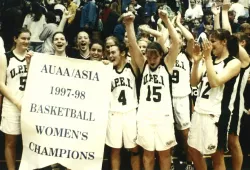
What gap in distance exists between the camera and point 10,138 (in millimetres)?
5621

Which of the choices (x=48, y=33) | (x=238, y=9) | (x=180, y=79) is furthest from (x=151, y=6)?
(x=180, y=79)

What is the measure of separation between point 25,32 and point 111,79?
1173mm

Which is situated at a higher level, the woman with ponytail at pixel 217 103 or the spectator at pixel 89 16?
the spectator at pixel 89 16

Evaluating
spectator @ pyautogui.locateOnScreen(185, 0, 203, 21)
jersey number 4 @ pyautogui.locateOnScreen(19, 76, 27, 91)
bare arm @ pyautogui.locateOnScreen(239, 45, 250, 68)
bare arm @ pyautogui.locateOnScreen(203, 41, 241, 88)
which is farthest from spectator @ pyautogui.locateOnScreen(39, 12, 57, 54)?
spectator @ pyautogui.locateOnScreen(185, 0, 203, 21)

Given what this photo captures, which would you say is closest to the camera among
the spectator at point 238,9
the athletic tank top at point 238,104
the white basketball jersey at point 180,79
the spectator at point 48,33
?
the athletic tank top at point 238,104

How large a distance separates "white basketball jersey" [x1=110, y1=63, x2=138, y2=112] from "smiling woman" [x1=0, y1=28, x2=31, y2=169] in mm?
1014

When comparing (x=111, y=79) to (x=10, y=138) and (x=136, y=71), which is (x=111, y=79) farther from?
(x=10, y=138)

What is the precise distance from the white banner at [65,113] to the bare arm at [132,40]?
1.11 feet

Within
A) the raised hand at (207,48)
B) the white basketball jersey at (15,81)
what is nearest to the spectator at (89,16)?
the white basketball jersey at (15,81)

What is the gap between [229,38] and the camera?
5.25m

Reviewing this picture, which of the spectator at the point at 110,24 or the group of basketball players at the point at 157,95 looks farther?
the spectator at the point at 110,24

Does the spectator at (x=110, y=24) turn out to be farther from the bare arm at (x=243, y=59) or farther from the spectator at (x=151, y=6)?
the bare arm at (x=243, y=59)

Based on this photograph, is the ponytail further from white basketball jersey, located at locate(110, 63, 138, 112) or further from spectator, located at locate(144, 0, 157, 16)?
spectator, located at locate(144, 0, 157, 16)

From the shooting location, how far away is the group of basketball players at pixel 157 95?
5.19 metres
